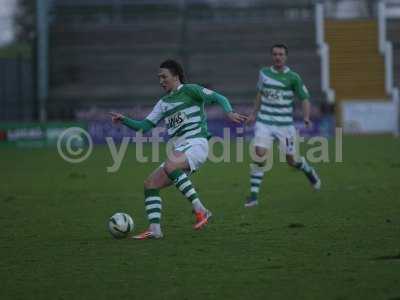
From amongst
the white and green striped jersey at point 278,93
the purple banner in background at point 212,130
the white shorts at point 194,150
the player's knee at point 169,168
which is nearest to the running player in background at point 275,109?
the white and green striped jersey at point 278,93

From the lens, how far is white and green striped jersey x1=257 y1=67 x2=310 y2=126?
526 inches

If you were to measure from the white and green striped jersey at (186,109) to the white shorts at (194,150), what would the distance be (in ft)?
0.22

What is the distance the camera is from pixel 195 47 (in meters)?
42.4

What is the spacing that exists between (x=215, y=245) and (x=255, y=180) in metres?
4.23

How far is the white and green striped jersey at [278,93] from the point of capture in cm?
1337

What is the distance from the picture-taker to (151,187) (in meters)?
9.78

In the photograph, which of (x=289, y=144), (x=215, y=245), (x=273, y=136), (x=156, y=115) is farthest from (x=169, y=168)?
(x=289, y=144)

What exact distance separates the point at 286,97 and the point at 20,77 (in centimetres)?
2555

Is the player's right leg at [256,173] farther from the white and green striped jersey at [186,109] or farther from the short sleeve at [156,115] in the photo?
the short sleeve at [156,115]

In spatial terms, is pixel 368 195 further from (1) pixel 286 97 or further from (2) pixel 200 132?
(2) pixel 200 132

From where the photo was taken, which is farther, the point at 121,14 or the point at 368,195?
the point at 121,14

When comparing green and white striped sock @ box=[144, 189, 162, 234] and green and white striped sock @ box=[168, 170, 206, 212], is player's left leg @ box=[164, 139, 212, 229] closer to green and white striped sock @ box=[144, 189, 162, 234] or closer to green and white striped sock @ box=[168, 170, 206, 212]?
green and white striped sock @ box=[168, 170, 206, 212]

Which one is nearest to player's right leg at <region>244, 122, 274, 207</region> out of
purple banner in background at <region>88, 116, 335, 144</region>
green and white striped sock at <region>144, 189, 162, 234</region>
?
green and white striped sock at <region>144, 189, 162, 234</region>

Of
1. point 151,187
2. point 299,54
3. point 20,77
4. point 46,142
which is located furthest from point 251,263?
point 299,54
